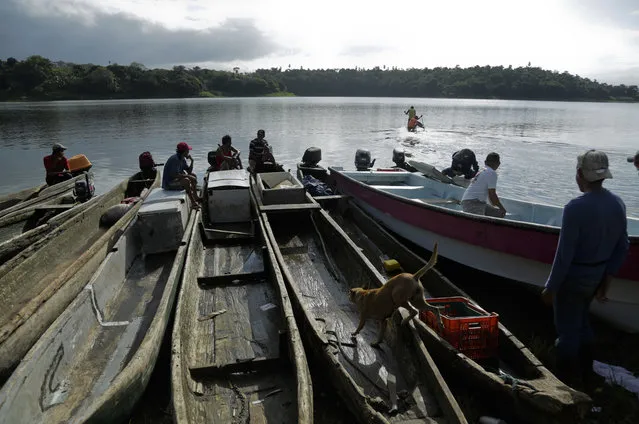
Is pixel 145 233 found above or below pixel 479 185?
below

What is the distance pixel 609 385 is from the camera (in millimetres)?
4855

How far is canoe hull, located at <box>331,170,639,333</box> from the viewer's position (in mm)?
5777

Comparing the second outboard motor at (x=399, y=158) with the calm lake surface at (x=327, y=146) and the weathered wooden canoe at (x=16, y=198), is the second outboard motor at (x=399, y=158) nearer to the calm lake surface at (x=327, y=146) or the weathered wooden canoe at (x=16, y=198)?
the calm lake surface at (x=327, y=146)

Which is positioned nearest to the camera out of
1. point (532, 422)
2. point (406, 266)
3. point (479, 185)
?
point (532, 422)

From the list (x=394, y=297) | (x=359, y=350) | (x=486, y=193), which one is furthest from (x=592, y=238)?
(x=486, y=193)

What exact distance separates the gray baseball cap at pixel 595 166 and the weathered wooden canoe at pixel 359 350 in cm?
236

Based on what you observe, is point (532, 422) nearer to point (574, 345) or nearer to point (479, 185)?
point (574, 345)

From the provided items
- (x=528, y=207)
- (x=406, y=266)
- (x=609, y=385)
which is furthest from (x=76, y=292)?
(x=528, y=207)

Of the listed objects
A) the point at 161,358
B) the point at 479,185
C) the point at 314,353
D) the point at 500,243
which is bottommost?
the point at 161,358

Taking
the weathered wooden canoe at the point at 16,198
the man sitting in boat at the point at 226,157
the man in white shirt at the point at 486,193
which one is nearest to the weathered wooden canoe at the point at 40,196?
the weathered wooden canoe at the point at 16,198

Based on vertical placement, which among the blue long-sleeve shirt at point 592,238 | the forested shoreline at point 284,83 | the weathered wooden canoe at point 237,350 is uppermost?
the forested shoreline at point 284,83

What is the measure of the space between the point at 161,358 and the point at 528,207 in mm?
7238

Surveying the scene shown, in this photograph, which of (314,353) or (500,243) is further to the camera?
(500,243)

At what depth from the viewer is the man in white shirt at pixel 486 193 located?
712cm
